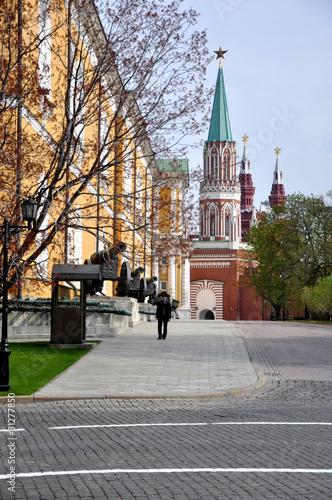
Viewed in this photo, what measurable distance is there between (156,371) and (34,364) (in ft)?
9.28

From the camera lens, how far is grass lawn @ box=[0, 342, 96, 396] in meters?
14.4

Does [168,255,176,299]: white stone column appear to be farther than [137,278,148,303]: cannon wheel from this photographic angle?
Yes

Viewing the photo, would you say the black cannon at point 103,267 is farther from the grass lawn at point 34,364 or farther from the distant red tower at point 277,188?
the distant red tower at point 277,188

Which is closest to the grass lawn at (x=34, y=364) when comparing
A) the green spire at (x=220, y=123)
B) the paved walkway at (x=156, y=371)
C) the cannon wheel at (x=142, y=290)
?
the paved walkway at (x=156, y=371)

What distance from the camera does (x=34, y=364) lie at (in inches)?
688

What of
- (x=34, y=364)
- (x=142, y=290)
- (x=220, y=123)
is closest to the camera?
(x=34, y=364)

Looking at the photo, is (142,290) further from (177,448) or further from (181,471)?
(181,471)

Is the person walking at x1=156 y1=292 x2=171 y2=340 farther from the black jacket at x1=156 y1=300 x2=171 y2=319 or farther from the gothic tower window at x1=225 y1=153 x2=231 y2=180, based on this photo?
the gothic tower window at x1=225 y1=153 x2=231 y2=180

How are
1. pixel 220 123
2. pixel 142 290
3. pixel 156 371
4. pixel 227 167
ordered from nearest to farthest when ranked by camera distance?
1. pixel 156 371
2. pixel 142 290
3. pixel 227 167
4. pixel 220 123

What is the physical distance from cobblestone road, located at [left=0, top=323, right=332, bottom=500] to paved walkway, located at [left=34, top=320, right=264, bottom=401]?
67 centimetres

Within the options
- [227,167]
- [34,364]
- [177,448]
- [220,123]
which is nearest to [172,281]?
[227,167]

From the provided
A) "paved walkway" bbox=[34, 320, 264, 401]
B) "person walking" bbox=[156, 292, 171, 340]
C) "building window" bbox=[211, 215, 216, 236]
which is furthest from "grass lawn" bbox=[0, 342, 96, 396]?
"building window" bbox=[211, 215, 216, 236]

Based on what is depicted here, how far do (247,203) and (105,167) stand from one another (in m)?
160

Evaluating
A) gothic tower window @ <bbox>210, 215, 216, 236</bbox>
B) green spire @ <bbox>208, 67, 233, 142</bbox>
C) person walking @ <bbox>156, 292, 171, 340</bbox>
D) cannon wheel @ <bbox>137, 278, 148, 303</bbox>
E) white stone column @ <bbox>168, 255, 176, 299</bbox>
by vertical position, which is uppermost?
green spire @ <bbox>208, 67, 233, 142</bbox>
